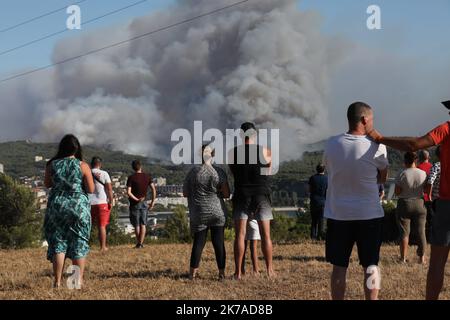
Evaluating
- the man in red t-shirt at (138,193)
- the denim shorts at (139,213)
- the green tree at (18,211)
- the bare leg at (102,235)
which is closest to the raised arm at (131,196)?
the man in red t-shirt at (138,193)

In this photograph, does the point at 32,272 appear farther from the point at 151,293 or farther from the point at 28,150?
the point at 28,150

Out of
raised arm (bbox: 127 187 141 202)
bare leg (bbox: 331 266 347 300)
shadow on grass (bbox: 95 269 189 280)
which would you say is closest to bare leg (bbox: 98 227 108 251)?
raised arm (bbox: 127 187 141 202)

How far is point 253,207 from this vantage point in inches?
274

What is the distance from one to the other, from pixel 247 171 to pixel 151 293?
1.63 m

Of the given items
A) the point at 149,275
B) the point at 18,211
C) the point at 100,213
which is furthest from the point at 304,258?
the point at 18,211

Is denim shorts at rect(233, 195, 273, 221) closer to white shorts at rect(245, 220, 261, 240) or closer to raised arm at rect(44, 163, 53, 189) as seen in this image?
white shorts at rect(245, 220, 261, 240)

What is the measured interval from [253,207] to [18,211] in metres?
37.1

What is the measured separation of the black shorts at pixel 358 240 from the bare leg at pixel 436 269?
43 cm

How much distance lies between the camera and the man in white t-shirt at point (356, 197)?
4.55 m

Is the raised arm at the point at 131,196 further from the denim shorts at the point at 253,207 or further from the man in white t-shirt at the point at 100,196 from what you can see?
the denim shorts at the point at 253,207

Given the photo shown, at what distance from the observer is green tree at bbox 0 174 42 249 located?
39.9 meters

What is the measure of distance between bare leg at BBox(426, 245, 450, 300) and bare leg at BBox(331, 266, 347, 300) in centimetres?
64

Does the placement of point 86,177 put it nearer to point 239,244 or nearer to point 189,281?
point 189,281
